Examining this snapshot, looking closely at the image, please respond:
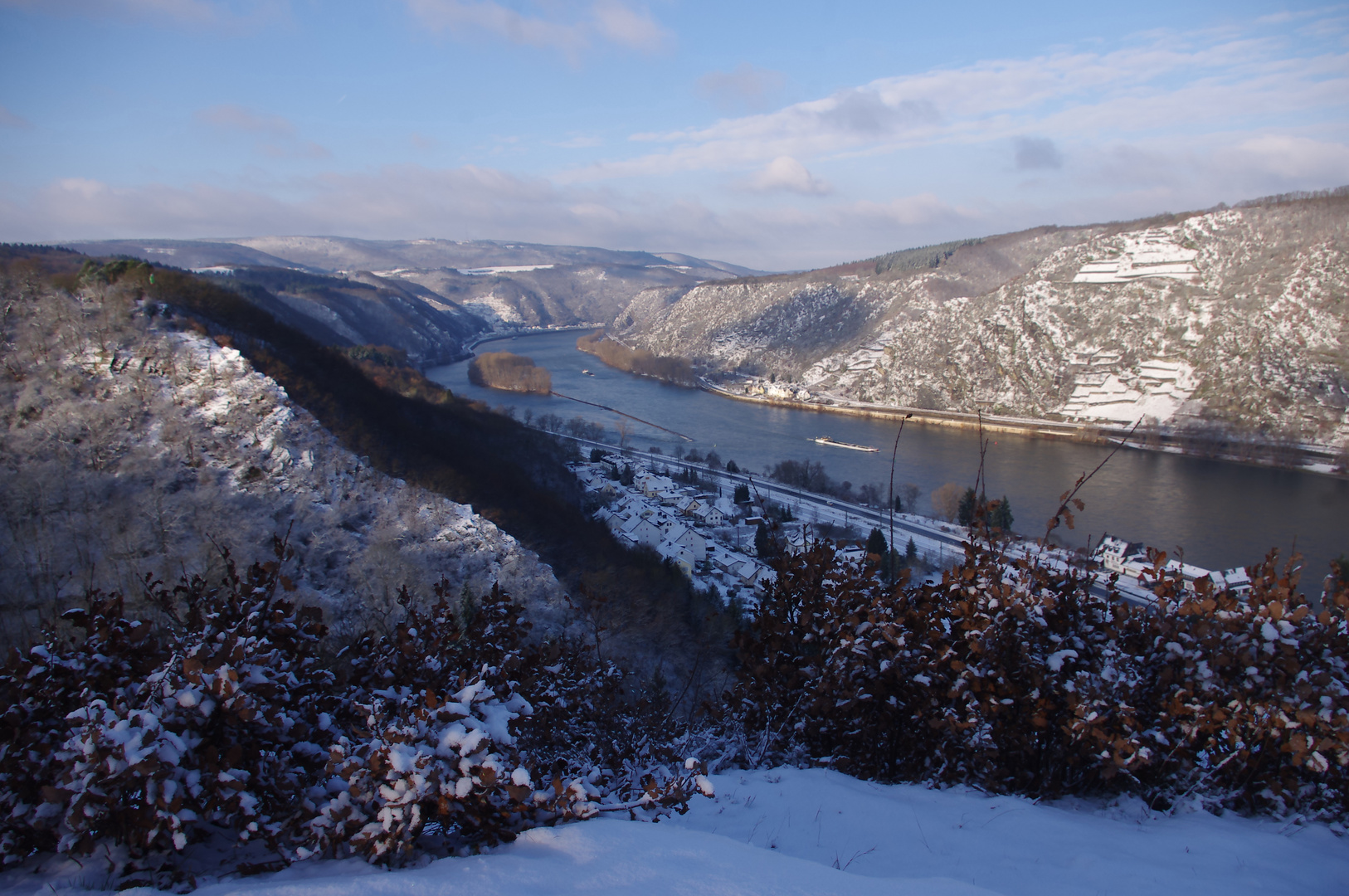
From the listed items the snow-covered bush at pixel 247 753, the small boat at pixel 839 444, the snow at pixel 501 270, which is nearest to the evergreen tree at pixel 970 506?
the snow-covered bush at pixel 247 753

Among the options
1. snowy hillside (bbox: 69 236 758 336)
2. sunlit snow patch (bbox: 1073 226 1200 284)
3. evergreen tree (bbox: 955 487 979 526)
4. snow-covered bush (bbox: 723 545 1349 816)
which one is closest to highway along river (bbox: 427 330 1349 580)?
evergreen tree (bbox: 955 487 979 526)

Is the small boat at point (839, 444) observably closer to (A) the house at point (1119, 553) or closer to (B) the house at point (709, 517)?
(B) the house at point (709, 517)

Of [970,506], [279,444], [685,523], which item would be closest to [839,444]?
[685,523]

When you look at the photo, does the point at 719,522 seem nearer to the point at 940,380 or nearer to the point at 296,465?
the point at 296,465

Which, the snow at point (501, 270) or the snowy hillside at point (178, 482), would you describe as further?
the snow at point (501, 270)

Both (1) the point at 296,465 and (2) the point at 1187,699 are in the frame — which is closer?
(2) the point at 1187,699

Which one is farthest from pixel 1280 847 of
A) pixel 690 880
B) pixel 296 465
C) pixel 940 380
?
pixel 940 380
